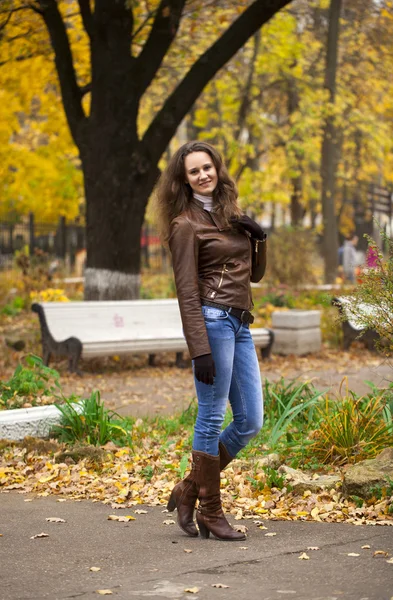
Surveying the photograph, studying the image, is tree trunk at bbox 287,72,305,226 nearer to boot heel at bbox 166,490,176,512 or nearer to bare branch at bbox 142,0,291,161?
Answer: bare branch at bbox 142,0,291,161

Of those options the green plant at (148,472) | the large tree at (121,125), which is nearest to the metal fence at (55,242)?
the large tree at (121,125)

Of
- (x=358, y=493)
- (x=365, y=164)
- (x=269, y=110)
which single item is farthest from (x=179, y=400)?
(x=365, y=164)

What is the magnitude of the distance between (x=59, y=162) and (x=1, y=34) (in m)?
11.3

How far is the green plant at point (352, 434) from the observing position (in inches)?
255

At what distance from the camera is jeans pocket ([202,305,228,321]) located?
5.01 meters

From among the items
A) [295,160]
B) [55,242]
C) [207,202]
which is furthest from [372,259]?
[55,242]

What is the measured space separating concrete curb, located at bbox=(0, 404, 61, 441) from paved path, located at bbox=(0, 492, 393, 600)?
1.36 m

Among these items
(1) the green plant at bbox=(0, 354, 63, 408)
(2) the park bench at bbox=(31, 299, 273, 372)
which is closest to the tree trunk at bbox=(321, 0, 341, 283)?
(2) the park bench at bbox=(31, 299, 273, 372)

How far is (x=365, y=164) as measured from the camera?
125 feet

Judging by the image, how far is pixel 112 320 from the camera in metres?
12.8

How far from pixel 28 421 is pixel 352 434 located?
89.1 inches

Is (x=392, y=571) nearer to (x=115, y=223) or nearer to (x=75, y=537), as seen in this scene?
(x=75, y=537)

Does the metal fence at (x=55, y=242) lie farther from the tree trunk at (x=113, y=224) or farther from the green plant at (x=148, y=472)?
the green plant at (x=148, y=472)

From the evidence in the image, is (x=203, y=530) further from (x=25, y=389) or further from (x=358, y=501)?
(x=25, y=389)
